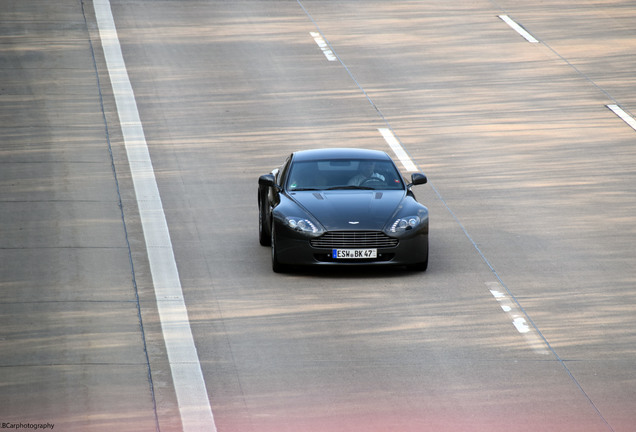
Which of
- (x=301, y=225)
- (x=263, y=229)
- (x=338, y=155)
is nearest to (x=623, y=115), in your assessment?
(x=338, y=155)

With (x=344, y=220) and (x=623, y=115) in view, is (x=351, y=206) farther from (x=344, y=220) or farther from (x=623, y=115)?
(x=623, y=115)

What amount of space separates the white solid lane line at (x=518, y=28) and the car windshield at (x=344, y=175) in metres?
14.8

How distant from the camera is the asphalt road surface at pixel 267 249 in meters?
10.4

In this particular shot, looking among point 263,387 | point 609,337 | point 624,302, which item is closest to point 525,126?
point 624,302

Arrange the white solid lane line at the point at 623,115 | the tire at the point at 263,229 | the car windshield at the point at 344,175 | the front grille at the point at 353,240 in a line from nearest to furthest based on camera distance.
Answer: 1. the front grille at the point at 353,240
2. the car windshield at the point at 344,175
3. the tire at the point at 263,229
4. the white solid lane line at the point at 623,115

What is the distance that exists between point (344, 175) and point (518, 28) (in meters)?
16.6

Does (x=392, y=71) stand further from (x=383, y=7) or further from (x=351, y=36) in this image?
(x=383, y=7)

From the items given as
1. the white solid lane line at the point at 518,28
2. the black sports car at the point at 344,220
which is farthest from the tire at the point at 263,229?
the white solid lane line at the point at 518,28

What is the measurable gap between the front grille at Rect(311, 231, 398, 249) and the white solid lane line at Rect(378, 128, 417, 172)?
231 inches

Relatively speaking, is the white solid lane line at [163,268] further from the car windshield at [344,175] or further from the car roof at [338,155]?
the car roof at [338,155]

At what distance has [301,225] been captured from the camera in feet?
47.5

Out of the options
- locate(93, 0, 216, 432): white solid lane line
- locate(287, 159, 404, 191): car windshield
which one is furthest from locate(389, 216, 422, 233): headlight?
locate(93, 0, 216, 432): white solid lane line

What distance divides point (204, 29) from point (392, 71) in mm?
5821

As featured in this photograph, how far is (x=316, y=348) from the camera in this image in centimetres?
1168
